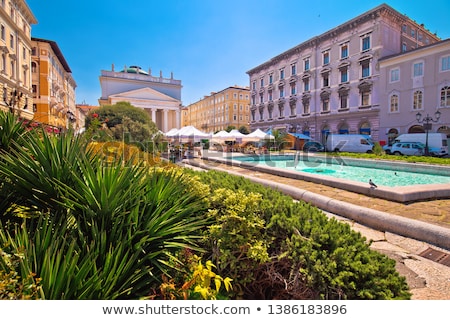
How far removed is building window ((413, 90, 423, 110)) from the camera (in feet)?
80.6

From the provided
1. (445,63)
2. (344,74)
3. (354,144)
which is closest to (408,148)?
(354,144)

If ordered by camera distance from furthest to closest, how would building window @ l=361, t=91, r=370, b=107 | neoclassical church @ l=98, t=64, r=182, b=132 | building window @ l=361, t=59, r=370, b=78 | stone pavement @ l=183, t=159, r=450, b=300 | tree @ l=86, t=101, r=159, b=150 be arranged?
1. neoclassical church @ l=98, t=64, r=182, b=132
2. building window @ l=361, t=91, r=370, b=107
3. building window @ l=361, t=59, r=370, b=78
4. tree @ l=86, t=101, r=159, b=150
5. stone pavement @ l=183, t=159, r=450, b=300

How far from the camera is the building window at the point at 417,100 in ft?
80.6

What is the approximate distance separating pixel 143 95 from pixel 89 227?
176 feet

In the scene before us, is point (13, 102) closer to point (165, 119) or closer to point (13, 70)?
point (13, 70)

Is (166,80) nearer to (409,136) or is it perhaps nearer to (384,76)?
(384,76)

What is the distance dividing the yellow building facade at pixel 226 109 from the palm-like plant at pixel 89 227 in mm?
58475

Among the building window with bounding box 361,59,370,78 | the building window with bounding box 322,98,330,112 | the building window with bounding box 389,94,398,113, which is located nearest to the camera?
the building window with bounding box 389,94,398,113

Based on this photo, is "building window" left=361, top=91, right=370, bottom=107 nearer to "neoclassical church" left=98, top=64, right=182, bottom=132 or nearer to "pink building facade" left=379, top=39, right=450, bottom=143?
"pink building facade" left=379, top=39, right=450, bottom=143

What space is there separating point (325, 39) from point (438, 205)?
114 ft

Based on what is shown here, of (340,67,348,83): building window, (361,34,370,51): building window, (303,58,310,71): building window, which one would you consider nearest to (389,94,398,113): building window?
(340,67,348,83): building window

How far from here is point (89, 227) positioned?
204 cm

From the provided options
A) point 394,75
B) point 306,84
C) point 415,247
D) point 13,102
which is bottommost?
point 415,247

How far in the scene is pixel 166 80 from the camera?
55.1 meters
